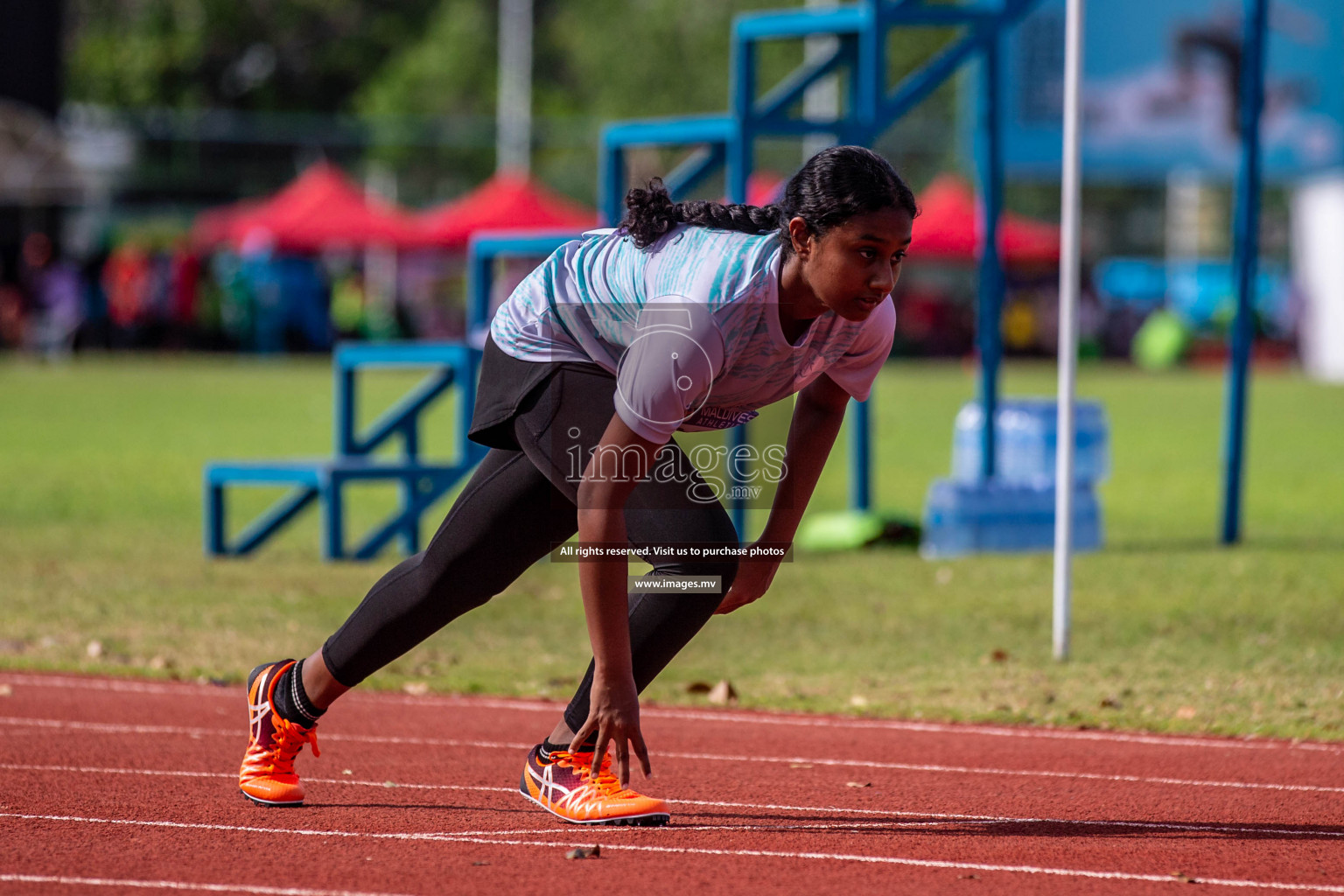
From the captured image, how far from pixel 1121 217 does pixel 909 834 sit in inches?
1710

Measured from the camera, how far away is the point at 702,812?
191 inches

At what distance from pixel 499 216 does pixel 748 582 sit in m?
27.5

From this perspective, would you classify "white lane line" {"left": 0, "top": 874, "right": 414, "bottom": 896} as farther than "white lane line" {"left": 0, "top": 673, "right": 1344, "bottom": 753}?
No

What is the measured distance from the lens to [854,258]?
3.97 metres

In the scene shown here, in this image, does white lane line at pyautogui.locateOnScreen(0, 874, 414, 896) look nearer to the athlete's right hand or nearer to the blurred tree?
the athlete's right hand

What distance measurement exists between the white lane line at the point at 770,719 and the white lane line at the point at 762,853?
186 cm

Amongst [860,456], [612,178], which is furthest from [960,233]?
[612,178]

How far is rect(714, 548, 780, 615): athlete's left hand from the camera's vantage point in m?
4.54

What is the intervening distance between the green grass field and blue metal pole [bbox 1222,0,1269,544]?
1.57ft

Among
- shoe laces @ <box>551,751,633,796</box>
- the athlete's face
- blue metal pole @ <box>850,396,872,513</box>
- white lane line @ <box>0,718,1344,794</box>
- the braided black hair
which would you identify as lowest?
white lane line @ <box>0,718,1344,794</box>

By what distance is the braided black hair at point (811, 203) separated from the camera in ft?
13.0

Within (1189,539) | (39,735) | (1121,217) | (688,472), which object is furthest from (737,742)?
(1121,217)

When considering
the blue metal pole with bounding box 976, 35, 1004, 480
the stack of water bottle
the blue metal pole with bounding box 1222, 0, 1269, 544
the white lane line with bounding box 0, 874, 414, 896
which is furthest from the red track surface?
the blue metal pole with bounding box 1222, 0, 1269, 544

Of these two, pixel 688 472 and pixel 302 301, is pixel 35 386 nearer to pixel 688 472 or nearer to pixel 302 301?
pixel 302 301
